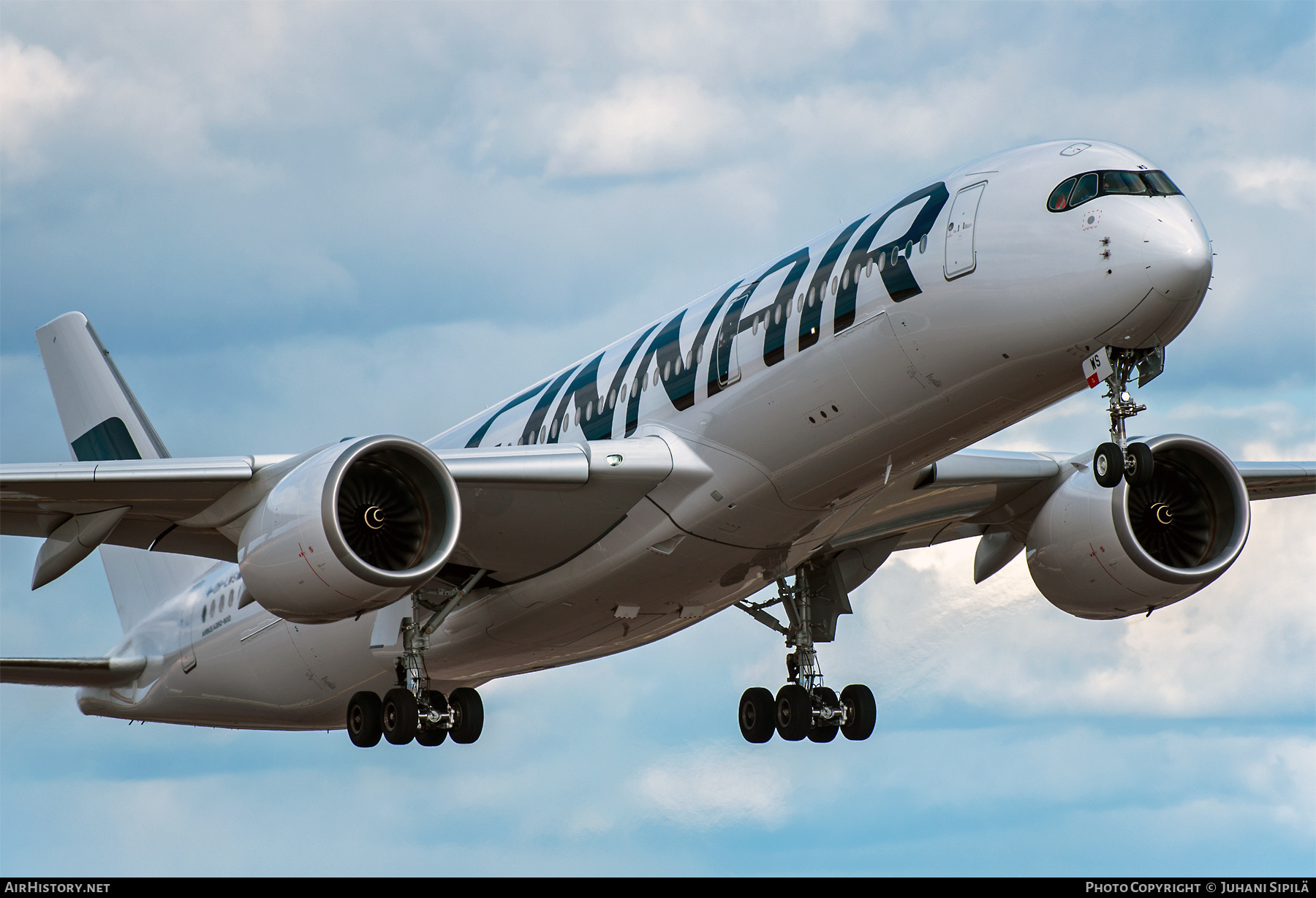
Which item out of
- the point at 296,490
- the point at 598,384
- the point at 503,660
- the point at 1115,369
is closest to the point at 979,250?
the point at 1115,369

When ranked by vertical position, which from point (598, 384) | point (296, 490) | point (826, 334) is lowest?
point (296, 490)

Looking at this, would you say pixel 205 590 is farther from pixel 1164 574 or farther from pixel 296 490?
pixel 1164 574

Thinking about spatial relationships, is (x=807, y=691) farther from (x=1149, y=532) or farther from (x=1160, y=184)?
(x=1160, y=184)

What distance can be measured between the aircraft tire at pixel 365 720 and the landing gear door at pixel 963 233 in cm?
1114

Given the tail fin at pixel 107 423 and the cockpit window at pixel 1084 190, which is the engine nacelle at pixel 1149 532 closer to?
the cockpit window at pixel 1084 190

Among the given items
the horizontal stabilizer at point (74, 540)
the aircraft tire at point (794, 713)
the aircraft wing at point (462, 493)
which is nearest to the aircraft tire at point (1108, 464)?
the aircraft wing at point (462, 493)

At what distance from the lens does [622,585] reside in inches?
855

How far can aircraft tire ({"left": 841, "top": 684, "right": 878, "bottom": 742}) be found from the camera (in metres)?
24.6

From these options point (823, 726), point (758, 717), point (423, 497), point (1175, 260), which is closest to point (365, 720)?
point (423, 497)

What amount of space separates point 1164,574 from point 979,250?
29.8 ft

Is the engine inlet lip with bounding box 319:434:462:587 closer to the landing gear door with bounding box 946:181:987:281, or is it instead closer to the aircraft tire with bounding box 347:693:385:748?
the aircraft tire with bounding box 347:693:385:748

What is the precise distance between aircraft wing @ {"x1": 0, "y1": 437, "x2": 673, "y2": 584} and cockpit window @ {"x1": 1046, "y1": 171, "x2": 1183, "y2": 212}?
621cm

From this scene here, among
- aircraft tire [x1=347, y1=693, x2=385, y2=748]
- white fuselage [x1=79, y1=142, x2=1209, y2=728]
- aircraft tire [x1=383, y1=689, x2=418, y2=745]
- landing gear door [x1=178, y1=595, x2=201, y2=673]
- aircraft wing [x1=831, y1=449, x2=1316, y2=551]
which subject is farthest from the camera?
landing gear door [x1=178, y1=595, x2=201, y2=673]

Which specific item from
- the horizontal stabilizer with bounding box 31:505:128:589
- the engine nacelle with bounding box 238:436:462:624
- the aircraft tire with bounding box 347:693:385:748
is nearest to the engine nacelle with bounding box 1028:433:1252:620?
the engine nacelle with bounding box 238:436:462:624
